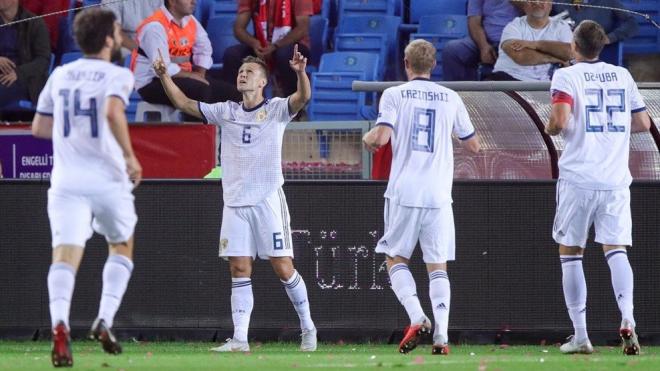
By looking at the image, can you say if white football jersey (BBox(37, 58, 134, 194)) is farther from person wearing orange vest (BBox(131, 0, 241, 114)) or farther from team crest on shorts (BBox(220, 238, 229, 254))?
person wearing orange vest (BBox(131, 0, 241, 114))

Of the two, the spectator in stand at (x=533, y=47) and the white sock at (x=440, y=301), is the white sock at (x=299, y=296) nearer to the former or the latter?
the white sock at (x=440, y=301)

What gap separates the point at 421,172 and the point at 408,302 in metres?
0.88

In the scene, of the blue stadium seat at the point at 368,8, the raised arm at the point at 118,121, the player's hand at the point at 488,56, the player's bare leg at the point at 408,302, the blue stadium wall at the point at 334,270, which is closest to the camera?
the raised arm at the point at 118,121

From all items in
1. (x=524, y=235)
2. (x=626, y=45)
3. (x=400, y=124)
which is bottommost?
(x=524, y=235)

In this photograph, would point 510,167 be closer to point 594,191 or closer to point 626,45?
point 594,191

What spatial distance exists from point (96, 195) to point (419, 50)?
275cm

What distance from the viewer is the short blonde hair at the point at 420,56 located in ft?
32.3

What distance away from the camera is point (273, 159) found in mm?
10477

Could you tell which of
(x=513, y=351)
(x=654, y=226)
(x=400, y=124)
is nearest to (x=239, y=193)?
(x=400, y=124)

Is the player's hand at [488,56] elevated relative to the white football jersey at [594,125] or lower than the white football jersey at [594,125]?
elevated

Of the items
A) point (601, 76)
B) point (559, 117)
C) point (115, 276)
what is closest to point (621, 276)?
point (559, 117)

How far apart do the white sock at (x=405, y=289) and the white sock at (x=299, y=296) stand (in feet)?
2.76

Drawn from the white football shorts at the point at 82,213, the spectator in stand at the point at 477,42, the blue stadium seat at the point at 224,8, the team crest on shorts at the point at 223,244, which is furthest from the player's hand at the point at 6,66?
the white football shorts at the point at 82,213

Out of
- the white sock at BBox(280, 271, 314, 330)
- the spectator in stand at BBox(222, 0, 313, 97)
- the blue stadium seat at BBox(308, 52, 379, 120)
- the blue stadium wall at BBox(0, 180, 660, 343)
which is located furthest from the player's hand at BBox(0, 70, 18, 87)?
the white sock at BBox(280, 271, 314, 330)
